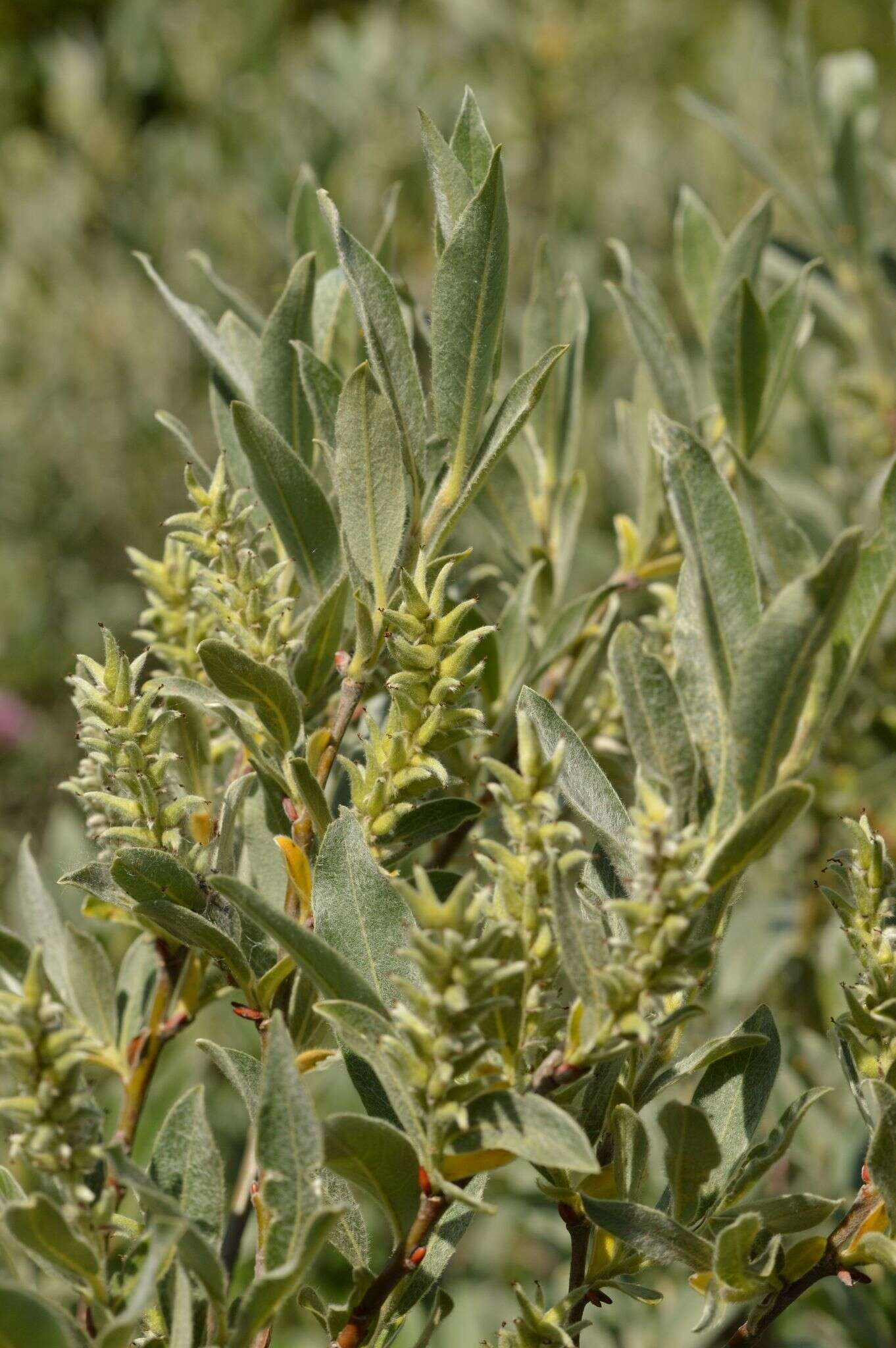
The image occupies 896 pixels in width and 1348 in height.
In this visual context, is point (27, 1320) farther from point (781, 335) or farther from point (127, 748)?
point (781, 335)

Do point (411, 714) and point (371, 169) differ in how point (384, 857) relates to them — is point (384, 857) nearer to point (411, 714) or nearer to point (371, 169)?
point (411, 714)

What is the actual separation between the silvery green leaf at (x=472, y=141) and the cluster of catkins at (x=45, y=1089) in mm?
582

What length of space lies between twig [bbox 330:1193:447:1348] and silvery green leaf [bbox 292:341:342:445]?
1.58 ft

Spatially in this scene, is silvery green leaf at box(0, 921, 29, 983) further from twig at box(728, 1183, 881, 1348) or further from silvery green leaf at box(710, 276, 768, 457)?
Result: silvery green leaf at box(710, 276, 768, 457)

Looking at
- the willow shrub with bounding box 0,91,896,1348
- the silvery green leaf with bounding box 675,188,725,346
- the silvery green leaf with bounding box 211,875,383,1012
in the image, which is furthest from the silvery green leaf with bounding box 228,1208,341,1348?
the silvery green leaf with bounding box 675,188,725,346

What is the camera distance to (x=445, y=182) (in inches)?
31.5

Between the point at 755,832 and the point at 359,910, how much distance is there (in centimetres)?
23

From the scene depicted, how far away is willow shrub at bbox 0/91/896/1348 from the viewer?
631mm

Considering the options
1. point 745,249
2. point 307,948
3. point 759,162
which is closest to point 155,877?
point 307,948

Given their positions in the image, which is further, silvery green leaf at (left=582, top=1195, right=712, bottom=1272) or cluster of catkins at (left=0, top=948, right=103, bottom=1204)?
silvery green leaf at (left=582, top=1195, right=712, bottom=1272)

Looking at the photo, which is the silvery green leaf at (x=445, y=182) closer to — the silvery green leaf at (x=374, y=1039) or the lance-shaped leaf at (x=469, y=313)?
the lance-shaped leaf at (x=469, y=313)

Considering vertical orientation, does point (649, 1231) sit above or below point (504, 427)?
below

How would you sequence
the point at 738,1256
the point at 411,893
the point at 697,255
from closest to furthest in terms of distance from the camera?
the point at 411,893, the point at 738,1256, the point at 697,255

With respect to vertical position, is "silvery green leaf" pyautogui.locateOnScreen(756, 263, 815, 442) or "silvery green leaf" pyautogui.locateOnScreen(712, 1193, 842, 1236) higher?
"silvery green leaf" pyautogui.locateOnScreen(756, 263, 815, 442)
